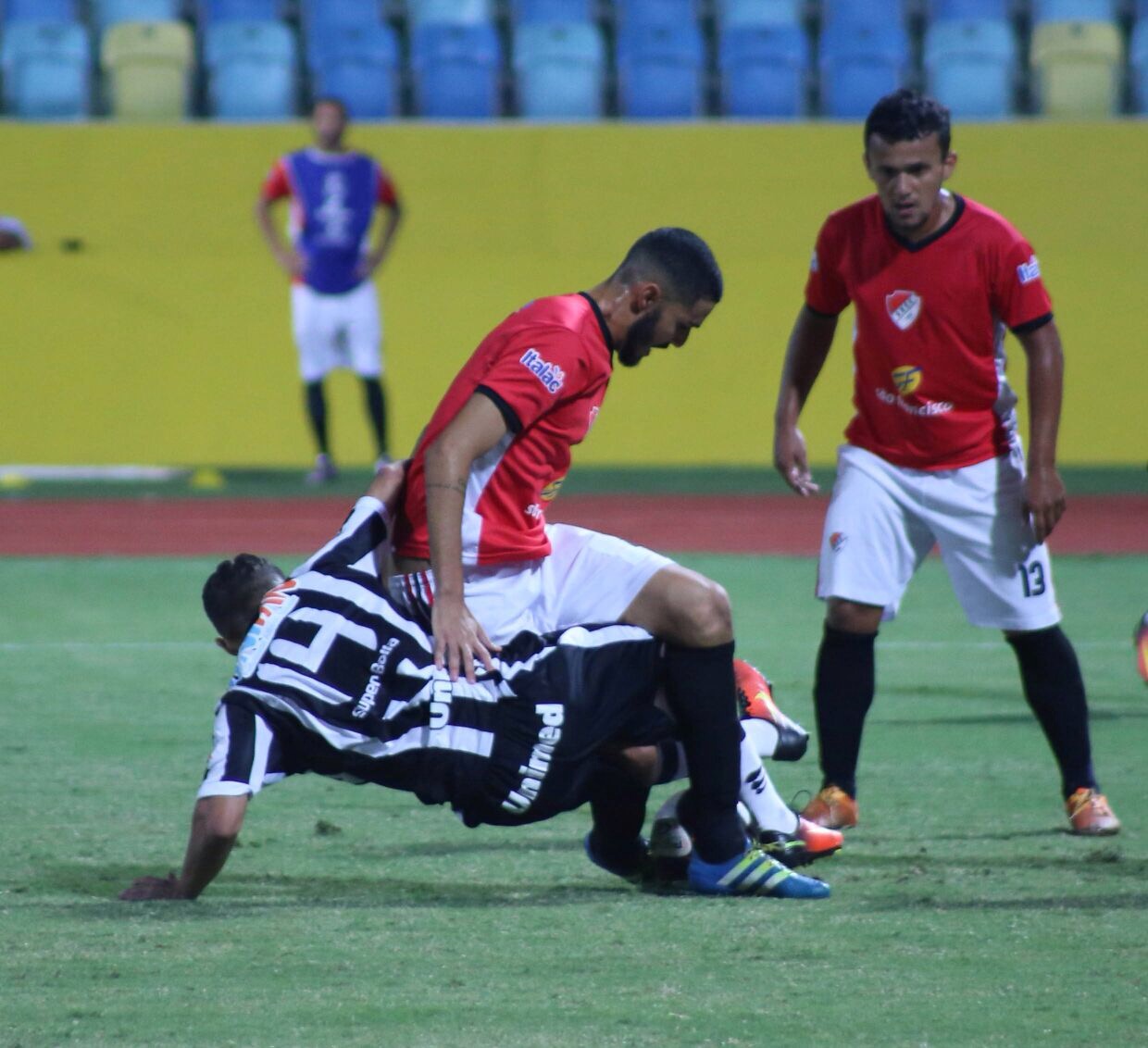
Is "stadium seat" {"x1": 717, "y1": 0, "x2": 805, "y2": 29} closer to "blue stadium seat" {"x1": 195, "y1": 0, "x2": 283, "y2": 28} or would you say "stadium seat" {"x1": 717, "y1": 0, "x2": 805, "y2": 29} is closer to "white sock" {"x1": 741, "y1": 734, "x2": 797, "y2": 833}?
"blue stadium seat" {"x1": 195, "y1": 0, "x2": 283, "y2": 28}

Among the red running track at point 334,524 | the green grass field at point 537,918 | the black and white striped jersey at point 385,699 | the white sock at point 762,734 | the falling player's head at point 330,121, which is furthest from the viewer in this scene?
the falling player's head at point 330,121

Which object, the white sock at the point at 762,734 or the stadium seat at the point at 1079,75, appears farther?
the stadium seat at the point at 1079,75

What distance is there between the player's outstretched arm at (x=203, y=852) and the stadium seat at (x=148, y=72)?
12746 millimetres

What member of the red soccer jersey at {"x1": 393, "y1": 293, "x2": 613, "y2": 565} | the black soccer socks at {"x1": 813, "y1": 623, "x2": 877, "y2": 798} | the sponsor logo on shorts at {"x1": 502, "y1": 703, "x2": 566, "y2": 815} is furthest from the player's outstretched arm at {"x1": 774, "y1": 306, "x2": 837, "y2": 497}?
the sponsor logo on shorts at {"x1": 502, "y1": 703, "x2": 566, "y2": 815}

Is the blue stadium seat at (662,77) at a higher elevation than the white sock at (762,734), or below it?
higher

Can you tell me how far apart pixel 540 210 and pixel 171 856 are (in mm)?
11685

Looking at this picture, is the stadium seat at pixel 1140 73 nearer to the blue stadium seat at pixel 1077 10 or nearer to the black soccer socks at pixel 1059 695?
the blue stadium seat at pixel 1077 10

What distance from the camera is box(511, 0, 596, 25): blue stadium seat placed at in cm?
1700

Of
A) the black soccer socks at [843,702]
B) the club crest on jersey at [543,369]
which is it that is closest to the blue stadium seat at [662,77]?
the black soccer socks at [843,702]

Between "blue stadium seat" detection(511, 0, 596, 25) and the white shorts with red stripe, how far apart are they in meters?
13.2

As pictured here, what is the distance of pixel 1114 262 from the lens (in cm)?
1573

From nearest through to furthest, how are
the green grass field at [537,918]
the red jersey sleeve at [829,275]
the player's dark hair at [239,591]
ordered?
1. the green grass field at [537,918]
2. the player's dark hair at [239,591]
3. the red jersey sleeve at [829,275]

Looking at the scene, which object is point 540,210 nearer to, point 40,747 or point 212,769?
point 40,747

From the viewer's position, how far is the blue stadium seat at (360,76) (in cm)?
1609
